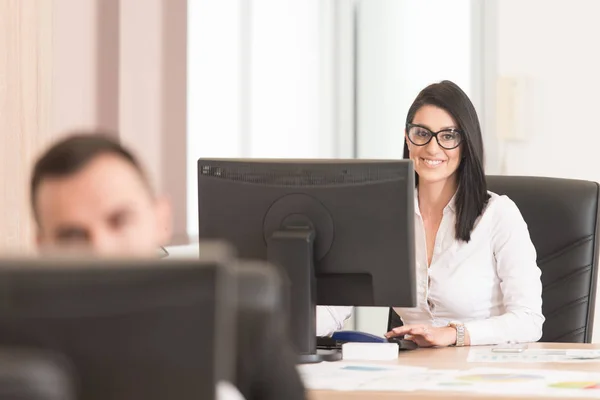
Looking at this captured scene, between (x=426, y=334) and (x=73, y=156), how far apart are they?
1.44m

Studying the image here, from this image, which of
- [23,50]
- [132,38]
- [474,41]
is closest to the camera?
[23,50]

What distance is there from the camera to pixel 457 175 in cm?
288

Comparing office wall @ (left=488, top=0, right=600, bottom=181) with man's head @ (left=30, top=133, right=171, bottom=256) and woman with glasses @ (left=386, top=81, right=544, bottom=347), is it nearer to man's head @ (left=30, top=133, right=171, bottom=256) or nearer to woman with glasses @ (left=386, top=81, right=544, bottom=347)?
woman with glasses @ (left=386, top=81, right=544, bottom=347)

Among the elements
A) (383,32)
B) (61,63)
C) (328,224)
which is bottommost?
(328,224)

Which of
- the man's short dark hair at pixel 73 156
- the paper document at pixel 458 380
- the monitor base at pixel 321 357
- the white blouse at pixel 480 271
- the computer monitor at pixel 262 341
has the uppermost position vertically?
the man's short dark hair at pixel 73 156

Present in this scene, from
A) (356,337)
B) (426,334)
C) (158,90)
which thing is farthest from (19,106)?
(426,334)

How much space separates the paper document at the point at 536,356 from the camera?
2105 mm

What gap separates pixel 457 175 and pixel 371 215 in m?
0.88

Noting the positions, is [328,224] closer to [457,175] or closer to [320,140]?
[457,175]

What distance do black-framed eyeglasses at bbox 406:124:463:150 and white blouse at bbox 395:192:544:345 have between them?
0.57 feet

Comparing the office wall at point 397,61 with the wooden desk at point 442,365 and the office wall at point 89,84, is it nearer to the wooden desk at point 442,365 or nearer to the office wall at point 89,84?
the office wall at point 89,84

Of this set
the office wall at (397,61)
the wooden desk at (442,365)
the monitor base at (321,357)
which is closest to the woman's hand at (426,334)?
the wooden desk at (442,365)

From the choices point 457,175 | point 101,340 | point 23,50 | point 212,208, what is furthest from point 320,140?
point 101,340

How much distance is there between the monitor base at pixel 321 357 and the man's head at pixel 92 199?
1.03 meters
